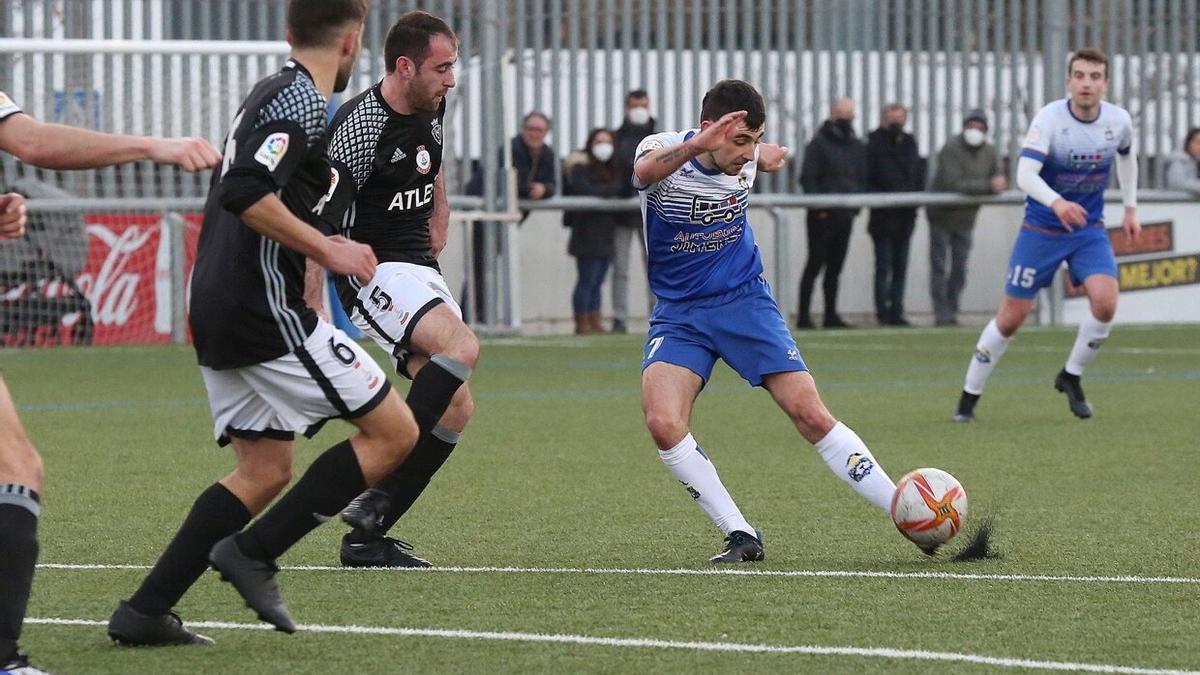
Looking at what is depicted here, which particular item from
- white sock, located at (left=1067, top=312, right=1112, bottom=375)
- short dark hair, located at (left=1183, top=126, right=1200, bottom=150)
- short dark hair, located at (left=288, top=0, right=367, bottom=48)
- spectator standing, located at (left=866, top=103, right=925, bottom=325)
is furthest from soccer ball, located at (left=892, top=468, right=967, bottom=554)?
short dark hair, located at (left=1183, top=126, right=1200, bottom=150)

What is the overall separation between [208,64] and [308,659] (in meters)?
14.0

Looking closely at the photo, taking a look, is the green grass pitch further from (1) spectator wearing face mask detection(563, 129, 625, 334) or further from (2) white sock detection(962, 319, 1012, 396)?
(1) spectator wearing face mask detection(563, 129, 625, 334)

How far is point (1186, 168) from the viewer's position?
72.9 ft

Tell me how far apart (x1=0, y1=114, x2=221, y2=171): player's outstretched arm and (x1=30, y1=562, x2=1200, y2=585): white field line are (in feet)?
7.13

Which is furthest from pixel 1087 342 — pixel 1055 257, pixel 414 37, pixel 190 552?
pixel 190 552

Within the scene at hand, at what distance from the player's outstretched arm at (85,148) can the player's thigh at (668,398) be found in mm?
2526

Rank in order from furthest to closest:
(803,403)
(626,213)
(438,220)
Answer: (626,213) → (438,220) → (803,403)

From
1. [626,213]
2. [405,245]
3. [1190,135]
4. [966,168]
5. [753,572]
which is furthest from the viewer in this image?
[1190,135]

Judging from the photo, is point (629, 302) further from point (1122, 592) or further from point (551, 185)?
point (1122, 592)

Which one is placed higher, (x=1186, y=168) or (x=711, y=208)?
(x=711, y=208)

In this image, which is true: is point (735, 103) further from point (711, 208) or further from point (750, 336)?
point (750, 336)

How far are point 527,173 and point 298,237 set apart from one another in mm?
15383

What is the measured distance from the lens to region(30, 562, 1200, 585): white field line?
6223 mm

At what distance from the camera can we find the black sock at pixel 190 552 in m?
5.20
